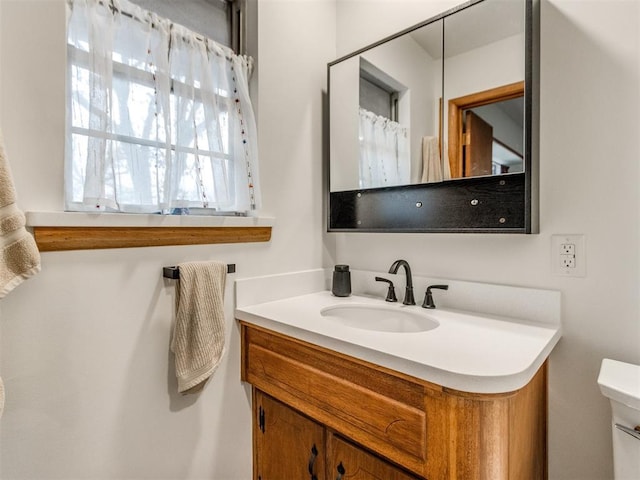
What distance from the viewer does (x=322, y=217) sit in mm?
1738

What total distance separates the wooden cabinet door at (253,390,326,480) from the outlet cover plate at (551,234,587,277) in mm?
937

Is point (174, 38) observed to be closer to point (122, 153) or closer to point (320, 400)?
point (122, 153)

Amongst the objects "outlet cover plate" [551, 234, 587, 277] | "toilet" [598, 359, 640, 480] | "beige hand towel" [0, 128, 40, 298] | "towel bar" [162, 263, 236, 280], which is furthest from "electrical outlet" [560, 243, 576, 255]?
"beige hand towel" [0, 128, 40, 298]

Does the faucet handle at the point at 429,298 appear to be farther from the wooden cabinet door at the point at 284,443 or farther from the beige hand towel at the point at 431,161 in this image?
the wooden cabinet door at the point at 284,443

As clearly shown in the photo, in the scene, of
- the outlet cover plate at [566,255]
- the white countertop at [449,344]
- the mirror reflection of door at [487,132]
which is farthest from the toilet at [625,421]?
the mirror reflection of door at [487,132]

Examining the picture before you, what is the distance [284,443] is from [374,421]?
513 millimetres

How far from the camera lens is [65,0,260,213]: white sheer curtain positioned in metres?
1.01

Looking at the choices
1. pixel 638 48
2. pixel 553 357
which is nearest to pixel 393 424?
pixel 553 357

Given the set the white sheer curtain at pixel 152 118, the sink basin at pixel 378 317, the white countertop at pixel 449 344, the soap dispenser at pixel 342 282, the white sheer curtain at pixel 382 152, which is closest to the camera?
the white countertop at pixel 449 344

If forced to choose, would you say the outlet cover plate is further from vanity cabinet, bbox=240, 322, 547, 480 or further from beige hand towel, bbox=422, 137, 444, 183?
beige hand towel, bbox=422, 137, 444, 183

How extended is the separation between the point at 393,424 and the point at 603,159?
100 centimetres

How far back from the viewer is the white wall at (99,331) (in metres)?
0.91

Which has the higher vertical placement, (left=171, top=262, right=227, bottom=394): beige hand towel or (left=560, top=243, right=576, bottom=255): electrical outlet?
(left=560, top=243, right=576, bottom=255): electrical outlet

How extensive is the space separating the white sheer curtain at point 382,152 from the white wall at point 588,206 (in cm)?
49
